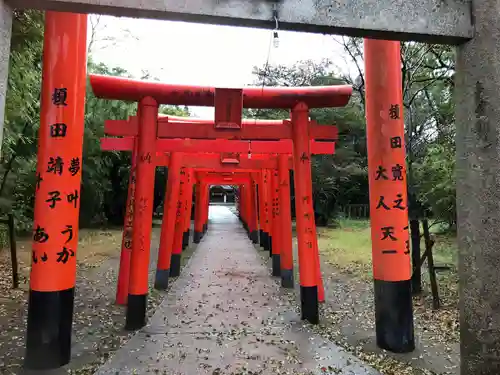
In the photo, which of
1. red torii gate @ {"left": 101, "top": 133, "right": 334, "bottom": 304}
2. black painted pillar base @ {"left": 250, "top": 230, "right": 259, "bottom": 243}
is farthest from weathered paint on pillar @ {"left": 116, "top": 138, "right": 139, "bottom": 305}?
black painted pillar base @ {"left": 250, "top": 230, "right": 259, "bottom": 243}

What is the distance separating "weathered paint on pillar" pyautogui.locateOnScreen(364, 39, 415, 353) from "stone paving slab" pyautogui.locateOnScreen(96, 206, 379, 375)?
731 mm

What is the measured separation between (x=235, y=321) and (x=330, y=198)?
17510mm

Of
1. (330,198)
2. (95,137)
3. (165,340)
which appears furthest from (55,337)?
(330,198)

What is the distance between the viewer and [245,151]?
28.1 ft

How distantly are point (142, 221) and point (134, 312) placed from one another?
132cm

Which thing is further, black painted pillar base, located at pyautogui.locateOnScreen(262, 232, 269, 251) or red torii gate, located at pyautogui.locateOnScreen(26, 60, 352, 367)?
black painted pillar base, located at pyautogui.locateOnScreen(262, 232, 269, 251)

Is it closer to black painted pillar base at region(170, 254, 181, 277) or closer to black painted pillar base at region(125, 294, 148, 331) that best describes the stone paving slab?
black painted pillar base at region(125, 294, 148, 331)

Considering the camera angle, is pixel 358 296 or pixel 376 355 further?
pixel 358 296

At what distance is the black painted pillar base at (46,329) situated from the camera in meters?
4.09

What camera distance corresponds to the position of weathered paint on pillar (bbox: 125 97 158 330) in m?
5.59

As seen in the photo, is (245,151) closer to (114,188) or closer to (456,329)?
(456,329)

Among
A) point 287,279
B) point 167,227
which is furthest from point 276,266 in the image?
point 167,227

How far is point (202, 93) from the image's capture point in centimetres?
620

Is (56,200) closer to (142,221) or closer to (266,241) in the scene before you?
(142,221)
